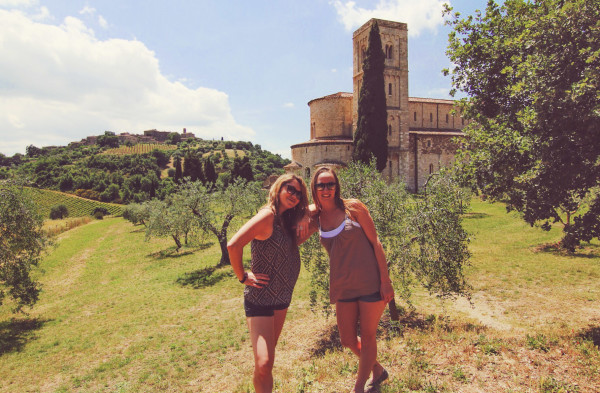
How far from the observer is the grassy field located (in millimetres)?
4961

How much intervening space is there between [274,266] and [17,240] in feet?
45.4

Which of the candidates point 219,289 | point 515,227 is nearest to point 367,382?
point 219,289

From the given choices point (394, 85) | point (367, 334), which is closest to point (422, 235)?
point (367, 334)

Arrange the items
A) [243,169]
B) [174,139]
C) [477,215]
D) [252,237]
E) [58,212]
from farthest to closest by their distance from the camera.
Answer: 1. [174,139]
2. [243,169]
3. [58,212]
4. [477,215]
5. [252,237]

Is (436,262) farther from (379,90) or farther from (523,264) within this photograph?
(379,90)

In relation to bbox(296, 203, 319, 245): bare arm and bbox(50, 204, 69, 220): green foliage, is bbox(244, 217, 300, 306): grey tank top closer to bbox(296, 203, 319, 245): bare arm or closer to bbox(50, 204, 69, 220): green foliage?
bbox(296, 203, 319, 245): bare arm

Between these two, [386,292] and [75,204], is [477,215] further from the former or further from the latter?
[75,204]

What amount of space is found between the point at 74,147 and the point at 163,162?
3310 inches

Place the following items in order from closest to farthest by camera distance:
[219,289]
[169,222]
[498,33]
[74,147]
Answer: [498,33]
[219,289]
[169,222]
[74,147]

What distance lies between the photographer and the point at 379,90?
3738 centimetres

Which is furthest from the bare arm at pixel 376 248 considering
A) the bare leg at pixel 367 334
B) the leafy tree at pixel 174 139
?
the leafy tree at pixel 174 139

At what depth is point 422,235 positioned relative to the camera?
7430 millimetres

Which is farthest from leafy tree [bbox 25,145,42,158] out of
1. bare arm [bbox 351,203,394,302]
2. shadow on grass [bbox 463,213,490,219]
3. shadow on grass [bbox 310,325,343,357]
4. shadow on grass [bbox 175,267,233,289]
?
bare arm [bbox 351,203,394,302]

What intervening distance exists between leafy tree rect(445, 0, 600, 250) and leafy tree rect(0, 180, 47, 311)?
15683mm
